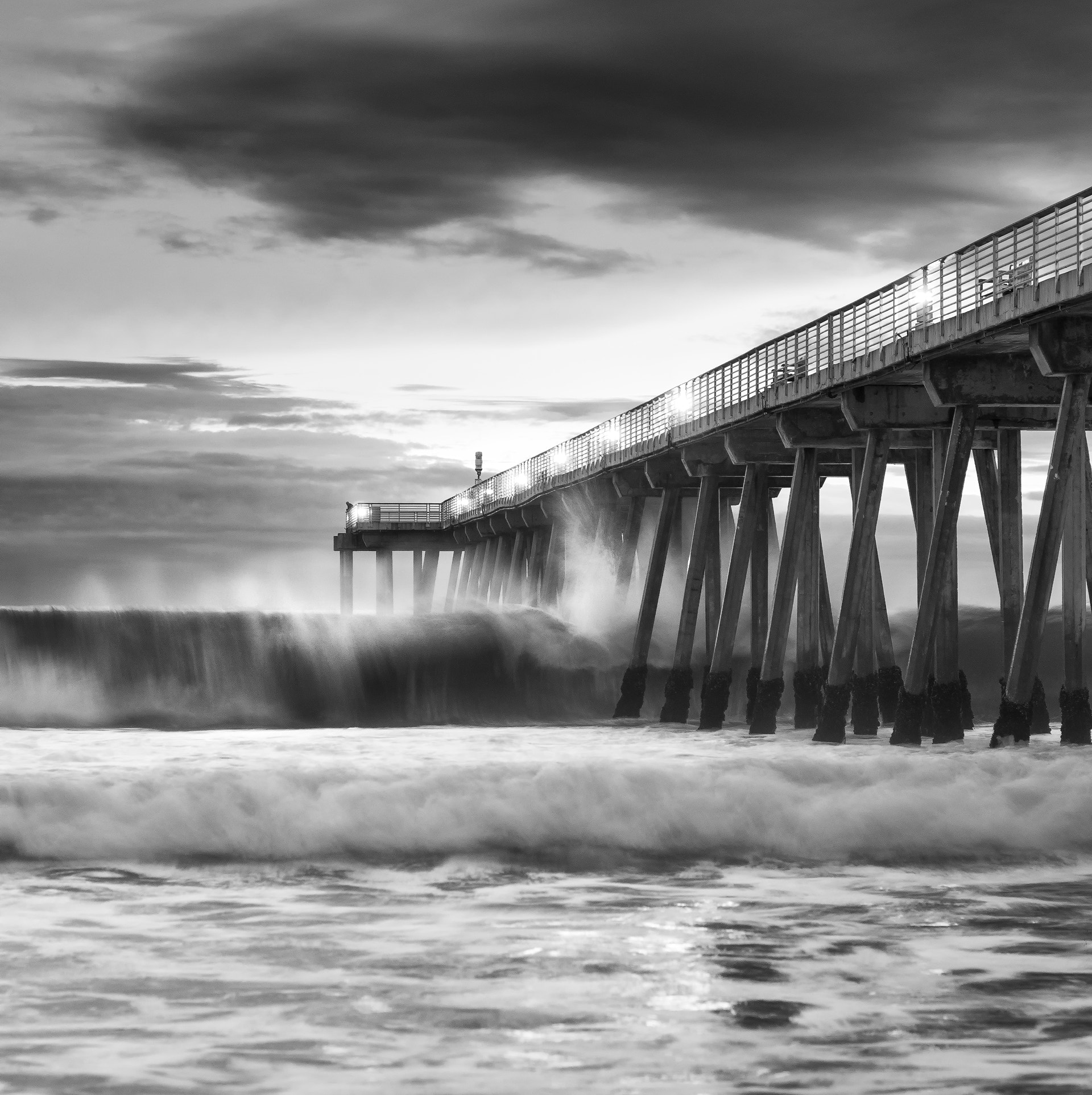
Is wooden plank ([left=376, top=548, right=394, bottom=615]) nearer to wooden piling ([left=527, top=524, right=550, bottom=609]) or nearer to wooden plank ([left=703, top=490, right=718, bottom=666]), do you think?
wooden piling ([left=527, top=524, right=550, bottom=609])

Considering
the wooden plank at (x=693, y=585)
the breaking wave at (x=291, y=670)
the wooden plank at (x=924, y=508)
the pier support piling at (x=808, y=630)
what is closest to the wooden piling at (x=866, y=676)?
the pier support piling at (x=808, y=630)

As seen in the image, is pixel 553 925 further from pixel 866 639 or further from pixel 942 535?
pixel 866 639

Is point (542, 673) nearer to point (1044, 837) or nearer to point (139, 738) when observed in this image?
point (139, 738)

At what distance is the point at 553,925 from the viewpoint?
11.9 metres

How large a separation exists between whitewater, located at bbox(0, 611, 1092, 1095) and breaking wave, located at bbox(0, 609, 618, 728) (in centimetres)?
993

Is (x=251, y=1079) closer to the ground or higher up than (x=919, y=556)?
closer to the ground

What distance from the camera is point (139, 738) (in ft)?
93.9

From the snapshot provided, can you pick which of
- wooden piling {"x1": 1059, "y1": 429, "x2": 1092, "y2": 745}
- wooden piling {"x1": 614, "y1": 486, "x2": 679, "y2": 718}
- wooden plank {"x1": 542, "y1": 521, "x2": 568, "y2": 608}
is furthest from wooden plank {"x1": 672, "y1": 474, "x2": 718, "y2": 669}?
wooden plank {"x1": 542, "y1": 521, "x2": 568, "y2": 608}

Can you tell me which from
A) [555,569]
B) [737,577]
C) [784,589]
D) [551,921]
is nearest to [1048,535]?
[784,589]

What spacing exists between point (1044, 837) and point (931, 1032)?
26.5ft

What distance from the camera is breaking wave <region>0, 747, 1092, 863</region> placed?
51.5ft

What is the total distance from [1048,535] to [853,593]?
4.77 m

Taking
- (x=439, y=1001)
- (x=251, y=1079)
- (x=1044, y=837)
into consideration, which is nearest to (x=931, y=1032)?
(x=439, y=1001)

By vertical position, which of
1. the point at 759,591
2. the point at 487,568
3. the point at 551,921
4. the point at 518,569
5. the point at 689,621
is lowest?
the point at 551,921
